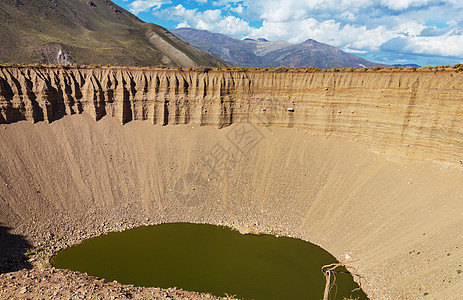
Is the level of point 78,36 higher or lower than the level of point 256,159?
higher

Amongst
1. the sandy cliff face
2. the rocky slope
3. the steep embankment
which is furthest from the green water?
the rocky slope

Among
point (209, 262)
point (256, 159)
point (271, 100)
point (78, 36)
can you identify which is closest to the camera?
point (209, 262)

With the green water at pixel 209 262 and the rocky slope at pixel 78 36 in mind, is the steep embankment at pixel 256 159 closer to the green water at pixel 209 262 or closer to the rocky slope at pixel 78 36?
the green water at pixel 209 262

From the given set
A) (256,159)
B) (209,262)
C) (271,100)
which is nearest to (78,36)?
(271,100)

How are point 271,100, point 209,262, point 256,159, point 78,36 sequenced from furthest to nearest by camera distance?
point 78,36 < point 271,100 < point 256,159 < point 209,262

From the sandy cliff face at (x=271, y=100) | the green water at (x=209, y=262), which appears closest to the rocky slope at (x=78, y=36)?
the sandy cliff face at (x=271, y=100)

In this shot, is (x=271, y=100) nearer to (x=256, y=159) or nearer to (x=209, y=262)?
(x=256, y=159)

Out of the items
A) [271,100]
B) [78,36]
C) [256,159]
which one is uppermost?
[78,36]

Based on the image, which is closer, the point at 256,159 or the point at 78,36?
the point at 256,159

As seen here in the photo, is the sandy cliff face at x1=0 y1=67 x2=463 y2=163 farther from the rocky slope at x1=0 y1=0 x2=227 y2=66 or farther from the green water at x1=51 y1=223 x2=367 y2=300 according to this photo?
the rocky slope at x1=0 y1=0 x2=227 y2=66
